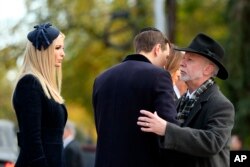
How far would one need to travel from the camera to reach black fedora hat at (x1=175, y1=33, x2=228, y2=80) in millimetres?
6207

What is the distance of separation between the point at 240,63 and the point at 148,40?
1477 cm

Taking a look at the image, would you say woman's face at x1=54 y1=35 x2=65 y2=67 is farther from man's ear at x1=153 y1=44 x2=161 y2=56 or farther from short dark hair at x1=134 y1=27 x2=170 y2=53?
man's ear at x1=153 y1=44 x2=161 y2=56

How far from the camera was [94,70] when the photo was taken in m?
29.3

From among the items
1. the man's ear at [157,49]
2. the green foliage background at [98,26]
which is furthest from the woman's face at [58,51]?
the green foliage background at [98,26]

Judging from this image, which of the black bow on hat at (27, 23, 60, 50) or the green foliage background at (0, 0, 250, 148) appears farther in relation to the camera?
the green foliage background at (0, 0, 250, 148)

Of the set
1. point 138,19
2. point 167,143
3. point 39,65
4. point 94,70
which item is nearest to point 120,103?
point 167,143

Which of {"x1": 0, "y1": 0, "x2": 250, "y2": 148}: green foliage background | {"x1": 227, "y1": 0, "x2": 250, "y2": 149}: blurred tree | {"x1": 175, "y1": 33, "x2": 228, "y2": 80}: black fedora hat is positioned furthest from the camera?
{"x1": 0, "y1": 0, "x2": 250, "y2": 148}: green foliage background

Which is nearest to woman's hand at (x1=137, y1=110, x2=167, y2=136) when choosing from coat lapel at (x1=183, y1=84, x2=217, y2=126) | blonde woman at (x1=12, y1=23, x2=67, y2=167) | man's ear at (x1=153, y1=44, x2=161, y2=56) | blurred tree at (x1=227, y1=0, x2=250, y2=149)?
coat lapel at (x1=183, y1=84, x2=217, y2=126)

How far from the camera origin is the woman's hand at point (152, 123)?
5.76m

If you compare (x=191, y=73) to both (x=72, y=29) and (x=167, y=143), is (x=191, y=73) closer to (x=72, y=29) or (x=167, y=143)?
(x=167, y=143)

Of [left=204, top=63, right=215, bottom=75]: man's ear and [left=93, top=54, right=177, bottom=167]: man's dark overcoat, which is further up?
[left=204, top=63, right=215, bottom=75]: man's ear

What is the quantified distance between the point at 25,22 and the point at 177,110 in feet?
71.0

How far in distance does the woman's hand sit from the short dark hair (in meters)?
0.49

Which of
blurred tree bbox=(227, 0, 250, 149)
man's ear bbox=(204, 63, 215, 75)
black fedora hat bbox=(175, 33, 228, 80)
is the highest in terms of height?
black fedora hat bbox=(175, 33, 228, 80)
